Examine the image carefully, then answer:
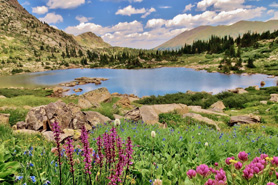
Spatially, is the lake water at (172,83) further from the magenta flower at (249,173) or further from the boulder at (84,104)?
the magenta flower at (249,173)

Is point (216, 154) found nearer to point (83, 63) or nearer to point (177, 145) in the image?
point (177, 145)

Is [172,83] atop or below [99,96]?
below

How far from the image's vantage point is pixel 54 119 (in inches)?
428

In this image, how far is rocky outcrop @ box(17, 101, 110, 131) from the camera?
1103cm

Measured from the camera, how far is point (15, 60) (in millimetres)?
133625

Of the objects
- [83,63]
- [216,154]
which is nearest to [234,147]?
[216,154]

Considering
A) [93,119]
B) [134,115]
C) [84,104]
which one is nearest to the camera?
[93,119]

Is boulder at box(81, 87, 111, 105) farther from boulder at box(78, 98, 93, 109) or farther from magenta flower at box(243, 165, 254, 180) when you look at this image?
magenta flower at box(243, 165, 254, 180)

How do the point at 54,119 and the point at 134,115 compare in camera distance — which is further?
the point at 134,115

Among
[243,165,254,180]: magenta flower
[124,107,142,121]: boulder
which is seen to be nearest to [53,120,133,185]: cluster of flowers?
[243,165,254,180]: magenta flower

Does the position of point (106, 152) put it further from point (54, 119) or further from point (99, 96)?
point (99, 96)

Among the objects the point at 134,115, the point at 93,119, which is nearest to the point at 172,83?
the point at 134,115

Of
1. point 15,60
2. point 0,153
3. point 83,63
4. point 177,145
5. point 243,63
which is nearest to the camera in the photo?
point 0,153

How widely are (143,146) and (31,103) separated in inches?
824
